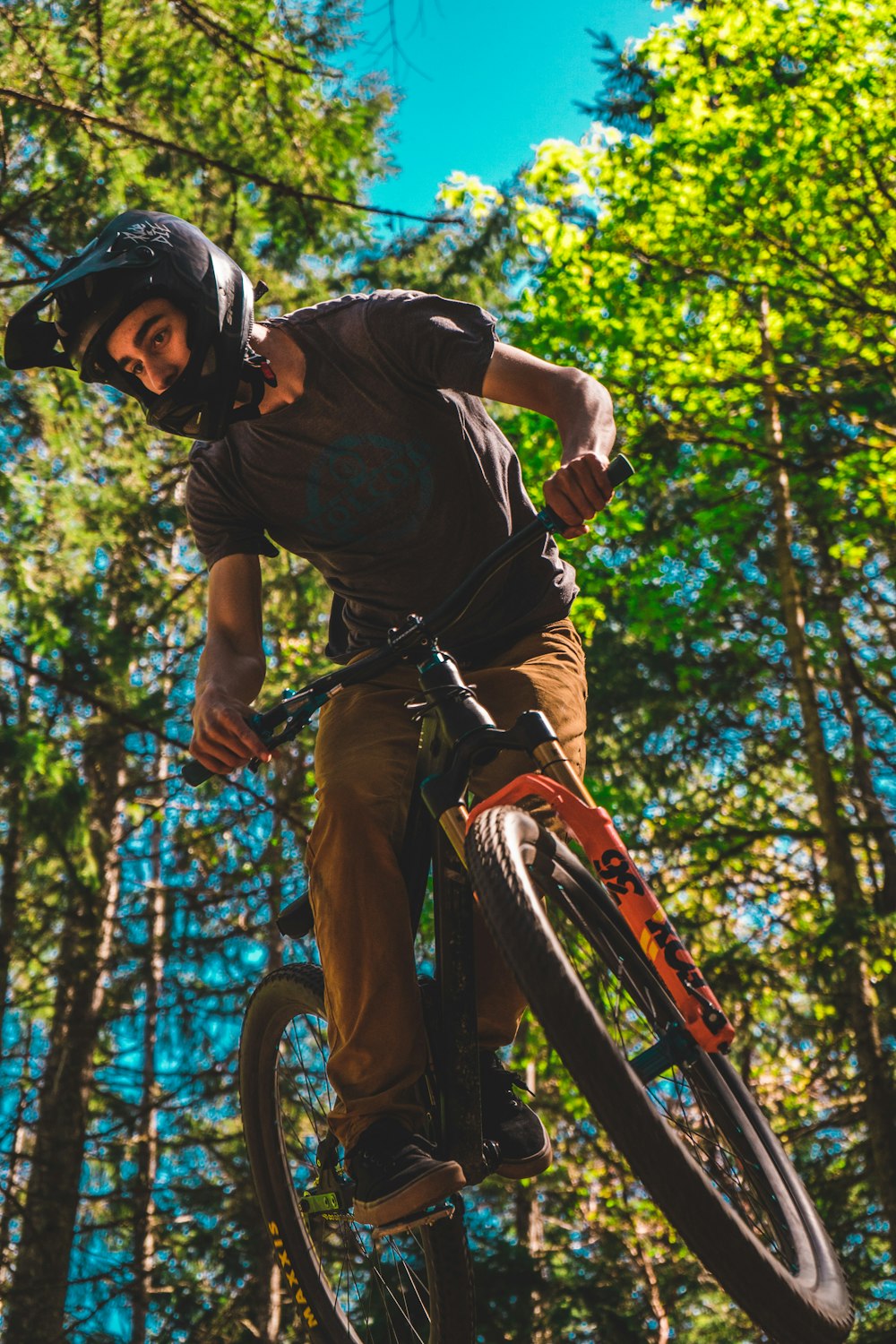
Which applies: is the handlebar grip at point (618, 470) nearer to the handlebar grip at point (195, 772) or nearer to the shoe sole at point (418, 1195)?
the handlebar grip at point (195, 772)

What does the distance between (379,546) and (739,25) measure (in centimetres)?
874

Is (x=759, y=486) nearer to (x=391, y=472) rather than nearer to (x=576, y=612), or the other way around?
(x=576, y=612)

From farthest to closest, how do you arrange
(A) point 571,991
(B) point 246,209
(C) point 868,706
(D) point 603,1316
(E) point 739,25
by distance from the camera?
(C) point 868,706 → (B) point 246,209 → (E) point 739,25 → (D) point 603,1316 → (A) point 571,991

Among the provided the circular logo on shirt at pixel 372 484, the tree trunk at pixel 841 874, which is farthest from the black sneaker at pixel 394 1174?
the tree trunk at pixel 841 874

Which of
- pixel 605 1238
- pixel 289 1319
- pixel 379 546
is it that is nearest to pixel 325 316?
pixel 379 546

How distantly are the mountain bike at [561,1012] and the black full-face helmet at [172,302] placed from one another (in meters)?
0.74

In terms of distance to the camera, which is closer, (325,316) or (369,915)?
(369,915)

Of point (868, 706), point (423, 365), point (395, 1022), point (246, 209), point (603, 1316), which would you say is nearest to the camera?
point (395, 1022)

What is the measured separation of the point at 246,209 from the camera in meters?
10.6

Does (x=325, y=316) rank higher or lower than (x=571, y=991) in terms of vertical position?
higher

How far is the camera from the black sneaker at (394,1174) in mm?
2105

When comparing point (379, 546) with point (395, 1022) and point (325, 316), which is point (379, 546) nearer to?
point (325, 316)

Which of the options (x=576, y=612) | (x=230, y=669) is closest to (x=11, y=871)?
(x=576, y=612)

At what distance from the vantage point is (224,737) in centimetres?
248
